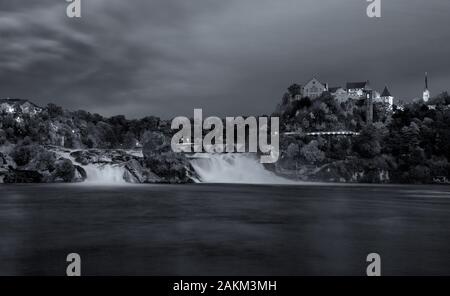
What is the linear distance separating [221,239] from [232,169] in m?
63.0

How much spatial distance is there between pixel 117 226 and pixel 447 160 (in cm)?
7869

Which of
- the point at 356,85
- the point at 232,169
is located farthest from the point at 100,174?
the point at 356,85

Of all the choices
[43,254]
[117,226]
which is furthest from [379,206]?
[43,254]

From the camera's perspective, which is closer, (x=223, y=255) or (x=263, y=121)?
(x=223, y=255)

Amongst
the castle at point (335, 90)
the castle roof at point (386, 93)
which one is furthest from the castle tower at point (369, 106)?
the castle roof at point (386, 93)

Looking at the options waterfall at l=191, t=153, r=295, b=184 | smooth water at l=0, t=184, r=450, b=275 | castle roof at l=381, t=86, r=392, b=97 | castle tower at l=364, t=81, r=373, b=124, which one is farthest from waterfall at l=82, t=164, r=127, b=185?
castle roof at l=381, t=86, r=392, b=97

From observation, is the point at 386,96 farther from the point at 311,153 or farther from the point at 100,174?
the point at 100,174

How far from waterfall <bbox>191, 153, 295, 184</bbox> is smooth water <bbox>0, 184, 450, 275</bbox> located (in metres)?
42.7

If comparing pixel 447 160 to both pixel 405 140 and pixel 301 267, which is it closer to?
pixel 405 140

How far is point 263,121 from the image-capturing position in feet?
393

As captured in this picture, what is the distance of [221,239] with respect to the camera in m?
20.1

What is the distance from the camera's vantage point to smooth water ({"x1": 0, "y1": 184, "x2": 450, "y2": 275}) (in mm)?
14195

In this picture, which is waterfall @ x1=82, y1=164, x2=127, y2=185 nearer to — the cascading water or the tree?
the cascading water
